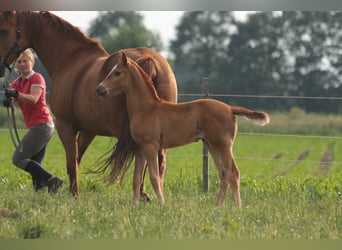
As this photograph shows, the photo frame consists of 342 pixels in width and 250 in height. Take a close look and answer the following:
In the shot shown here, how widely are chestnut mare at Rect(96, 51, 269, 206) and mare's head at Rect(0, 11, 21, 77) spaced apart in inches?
59.6

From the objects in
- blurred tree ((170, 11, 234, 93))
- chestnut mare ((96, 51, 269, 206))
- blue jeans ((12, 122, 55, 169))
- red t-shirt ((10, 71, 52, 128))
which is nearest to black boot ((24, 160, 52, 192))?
blue jeans ((12, 122, 55, 169))

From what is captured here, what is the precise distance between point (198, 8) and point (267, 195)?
4052 mm

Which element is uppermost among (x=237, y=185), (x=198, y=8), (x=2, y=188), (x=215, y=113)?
(x=198, y=8)

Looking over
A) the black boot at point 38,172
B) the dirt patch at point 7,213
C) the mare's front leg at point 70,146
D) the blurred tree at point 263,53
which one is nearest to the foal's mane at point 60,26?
the mare's front leg at point 70,146

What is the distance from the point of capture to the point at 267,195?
916 centimetres

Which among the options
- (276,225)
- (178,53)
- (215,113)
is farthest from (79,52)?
(178,53)

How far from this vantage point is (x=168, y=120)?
7684 mm

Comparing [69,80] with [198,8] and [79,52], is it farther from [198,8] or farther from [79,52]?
[198,8]

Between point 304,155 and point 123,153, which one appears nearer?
point 123,153

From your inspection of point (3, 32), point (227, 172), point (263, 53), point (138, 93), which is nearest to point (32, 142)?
point (3, 32)

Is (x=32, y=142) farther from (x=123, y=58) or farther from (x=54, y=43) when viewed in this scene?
(x=123, y=58)

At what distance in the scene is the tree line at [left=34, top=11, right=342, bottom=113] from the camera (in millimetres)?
48438

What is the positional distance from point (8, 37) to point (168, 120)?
2.23m

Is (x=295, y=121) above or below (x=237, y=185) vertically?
below
